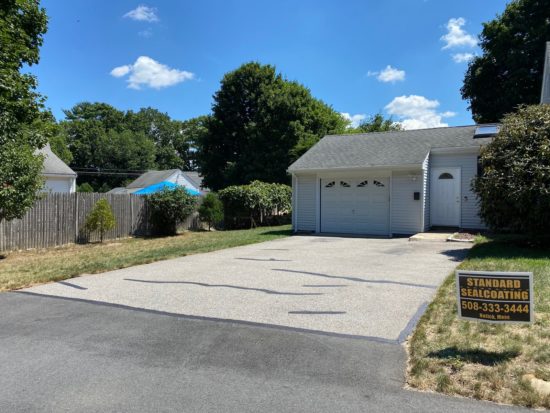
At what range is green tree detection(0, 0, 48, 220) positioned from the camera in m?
10.9

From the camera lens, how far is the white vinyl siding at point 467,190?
48.2 ft

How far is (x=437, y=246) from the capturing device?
11703 millimetres

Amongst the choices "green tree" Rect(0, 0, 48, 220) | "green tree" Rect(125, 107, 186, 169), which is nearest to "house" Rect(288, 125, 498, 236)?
"green tree" Rect(0, 0, 48, 220)

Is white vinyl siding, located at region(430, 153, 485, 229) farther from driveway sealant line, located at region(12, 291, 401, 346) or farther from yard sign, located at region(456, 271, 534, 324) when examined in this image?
A: driveway sealant line, located at region(12, 291, 401, 346)

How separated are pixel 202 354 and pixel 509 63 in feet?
103

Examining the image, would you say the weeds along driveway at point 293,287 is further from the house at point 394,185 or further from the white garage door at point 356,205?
the white garage door at point 356,205

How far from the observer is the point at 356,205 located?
52.4ft

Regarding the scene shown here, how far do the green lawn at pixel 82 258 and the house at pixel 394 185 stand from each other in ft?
8.24

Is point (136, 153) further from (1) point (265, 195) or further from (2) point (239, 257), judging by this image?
(2) point (239, 257)

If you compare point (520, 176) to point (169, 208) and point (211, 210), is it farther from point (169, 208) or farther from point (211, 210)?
point (211, 210)

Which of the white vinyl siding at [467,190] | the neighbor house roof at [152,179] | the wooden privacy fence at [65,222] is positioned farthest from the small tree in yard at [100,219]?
the neighbor house roof at [152,179]

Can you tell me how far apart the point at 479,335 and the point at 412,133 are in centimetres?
1417

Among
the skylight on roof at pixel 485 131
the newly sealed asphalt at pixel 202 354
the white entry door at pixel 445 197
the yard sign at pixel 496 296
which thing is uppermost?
the skylight on roof at pixel 485 131

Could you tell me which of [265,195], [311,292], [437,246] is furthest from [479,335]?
[265,195]
